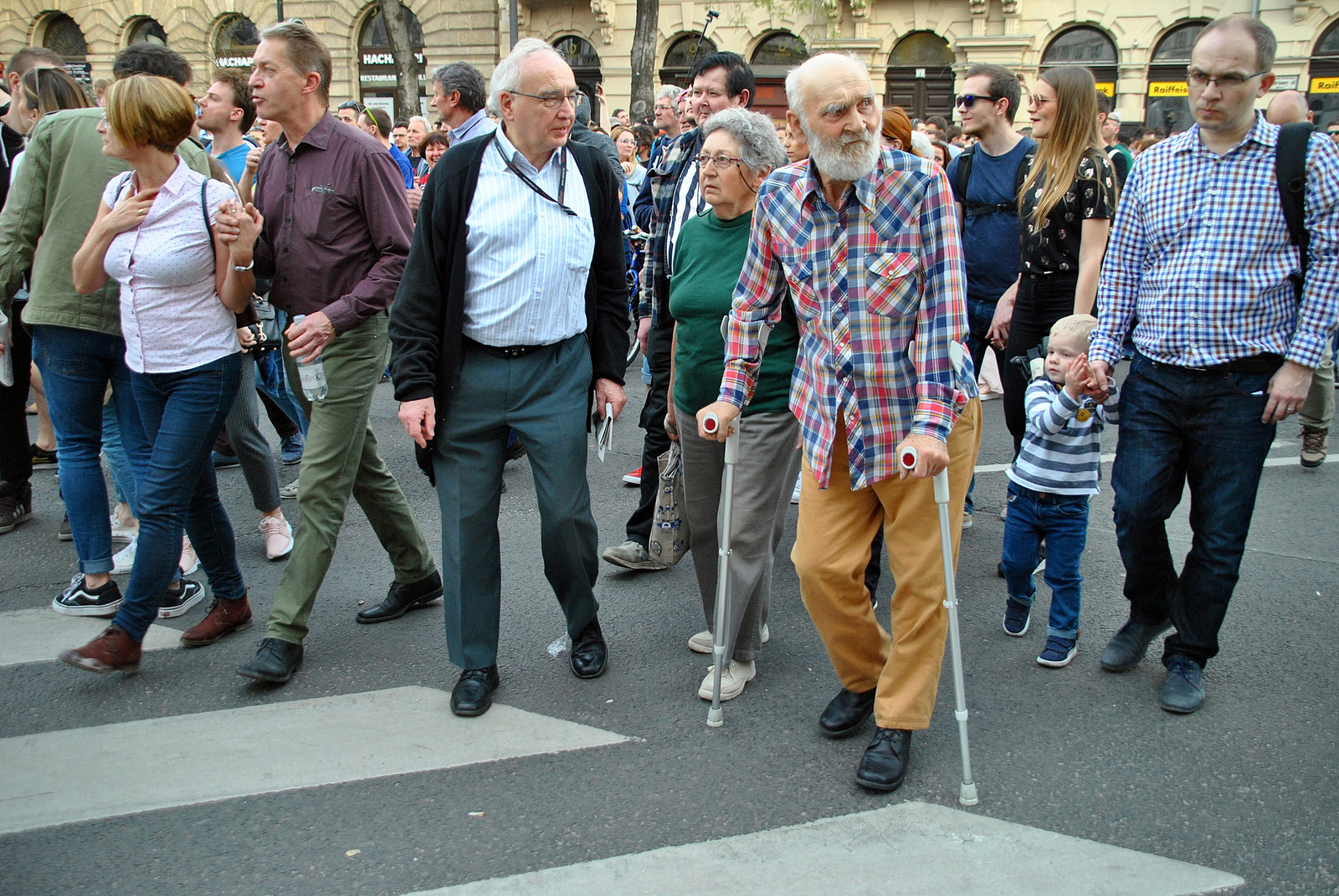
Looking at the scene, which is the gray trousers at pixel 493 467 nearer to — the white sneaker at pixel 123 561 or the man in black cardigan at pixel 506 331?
the man in black cardigan at pixel 506 331

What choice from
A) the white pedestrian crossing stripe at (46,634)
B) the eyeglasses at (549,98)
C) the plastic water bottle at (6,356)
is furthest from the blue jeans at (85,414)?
the eyeglasses at (549,98)

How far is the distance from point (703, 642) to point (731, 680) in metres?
0.34

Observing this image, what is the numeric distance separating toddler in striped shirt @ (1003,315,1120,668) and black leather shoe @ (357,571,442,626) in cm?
240

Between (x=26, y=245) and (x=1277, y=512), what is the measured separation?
6192 millimetres

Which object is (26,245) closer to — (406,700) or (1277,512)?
(406,700)

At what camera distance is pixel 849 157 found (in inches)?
111

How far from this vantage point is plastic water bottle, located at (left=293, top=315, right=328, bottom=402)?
3670 mm

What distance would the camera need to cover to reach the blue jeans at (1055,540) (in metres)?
3.84

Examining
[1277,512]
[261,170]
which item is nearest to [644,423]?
[261,170]

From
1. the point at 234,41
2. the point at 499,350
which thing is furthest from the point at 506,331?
the point at 234,41

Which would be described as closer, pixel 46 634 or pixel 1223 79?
pixel 1223 79

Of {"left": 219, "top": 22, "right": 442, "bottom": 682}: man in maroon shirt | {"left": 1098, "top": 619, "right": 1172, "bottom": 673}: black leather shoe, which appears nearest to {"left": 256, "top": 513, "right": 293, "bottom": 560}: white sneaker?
{"left": 219, "top": 22, "right": 442, "bottom": 682}: man in maroon shirt

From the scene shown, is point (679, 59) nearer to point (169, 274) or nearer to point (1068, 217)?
point (1068, 217)

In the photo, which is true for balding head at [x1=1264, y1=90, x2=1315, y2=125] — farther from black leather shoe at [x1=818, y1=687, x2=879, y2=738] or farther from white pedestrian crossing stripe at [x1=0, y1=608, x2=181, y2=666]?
white pedestrian crossing stripe at [x1=0, y1=608, x2=181, y2=666]
